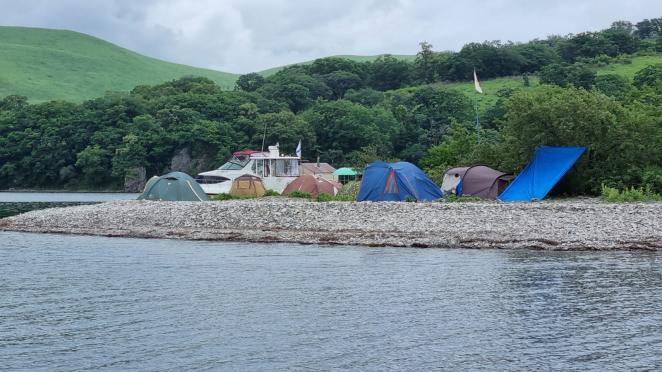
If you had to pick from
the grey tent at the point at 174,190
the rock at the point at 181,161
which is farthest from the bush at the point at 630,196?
the rock at the point at 181,161

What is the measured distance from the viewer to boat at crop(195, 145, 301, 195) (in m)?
58.2

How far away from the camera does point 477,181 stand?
1598 inches

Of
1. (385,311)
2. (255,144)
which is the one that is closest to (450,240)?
(385,311)

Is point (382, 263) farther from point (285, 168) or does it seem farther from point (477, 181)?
point (285, 168)

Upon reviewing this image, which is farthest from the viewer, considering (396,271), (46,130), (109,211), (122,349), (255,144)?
(46,130)

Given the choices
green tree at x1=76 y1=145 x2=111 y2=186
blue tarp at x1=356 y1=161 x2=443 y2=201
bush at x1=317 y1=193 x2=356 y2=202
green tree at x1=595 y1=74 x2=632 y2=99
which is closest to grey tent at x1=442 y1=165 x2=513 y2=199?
blue tarp at x1=356 y1=161 x2=443 y2=201

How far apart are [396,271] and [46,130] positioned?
92.9 meters

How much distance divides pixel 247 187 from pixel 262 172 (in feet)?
19.0

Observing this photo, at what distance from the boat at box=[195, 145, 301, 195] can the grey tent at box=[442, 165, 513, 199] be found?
1847 centimetres

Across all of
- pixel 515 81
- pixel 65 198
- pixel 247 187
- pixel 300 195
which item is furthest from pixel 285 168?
pixel 515 81

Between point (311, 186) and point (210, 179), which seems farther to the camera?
point (210, 179)

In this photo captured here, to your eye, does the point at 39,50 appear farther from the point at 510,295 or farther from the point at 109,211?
the point at 510,295

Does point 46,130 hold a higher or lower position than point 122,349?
higher

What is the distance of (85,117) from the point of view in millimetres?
107812
